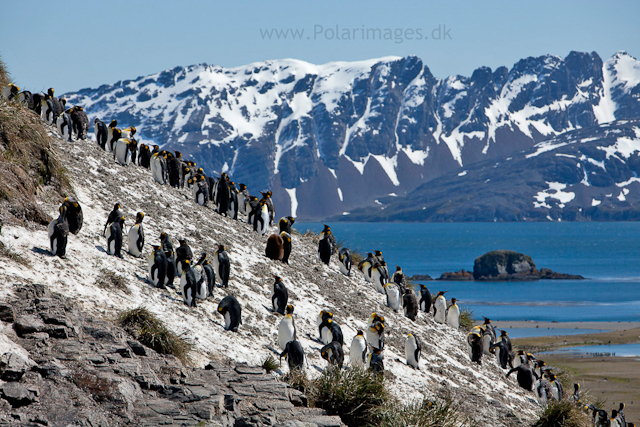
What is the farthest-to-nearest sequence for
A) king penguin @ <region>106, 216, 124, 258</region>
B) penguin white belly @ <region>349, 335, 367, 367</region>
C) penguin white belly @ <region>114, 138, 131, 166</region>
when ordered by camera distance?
1. penguin white belly @ <region>114, 138, 131, 166</region>
2. penguin white belly @ <region>349, 335, 367, 367</region>
3. king penguin @ <region>106, 216, 124, 258</region>

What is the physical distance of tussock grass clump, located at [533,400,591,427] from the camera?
568 inches

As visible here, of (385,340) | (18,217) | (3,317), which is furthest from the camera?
(385,340)

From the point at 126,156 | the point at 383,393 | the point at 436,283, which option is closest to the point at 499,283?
the point at 436,283

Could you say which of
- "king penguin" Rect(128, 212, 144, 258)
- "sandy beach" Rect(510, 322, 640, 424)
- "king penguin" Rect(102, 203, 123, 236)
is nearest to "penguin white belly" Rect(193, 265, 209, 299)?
"king penguin" Rect(128, 212, 144, 258)

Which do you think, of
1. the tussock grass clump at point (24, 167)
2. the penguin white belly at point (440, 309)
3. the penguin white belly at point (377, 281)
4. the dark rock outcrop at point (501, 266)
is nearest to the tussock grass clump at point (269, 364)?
the tussock grass clump at point (24, 167)

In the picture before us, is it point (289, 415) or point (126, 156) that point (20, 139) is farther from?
point (289, 415)

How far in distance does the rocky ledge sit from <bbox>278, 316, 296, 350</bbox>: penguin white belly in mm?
2999

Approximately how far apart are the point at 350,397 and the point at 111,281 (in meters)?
5.56

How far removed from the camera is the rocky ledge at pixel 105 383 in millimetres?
7219

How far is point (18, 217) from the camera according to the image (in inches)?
507

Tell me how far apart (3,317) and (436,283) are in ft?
286

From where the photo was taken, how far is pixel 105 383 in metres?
7.80

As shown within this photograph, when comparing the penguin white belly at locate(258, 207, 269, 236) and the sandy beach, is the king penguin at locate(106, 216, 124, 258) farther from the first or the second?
the sandy beach

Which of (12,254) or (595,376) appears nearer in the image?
(12,254)
